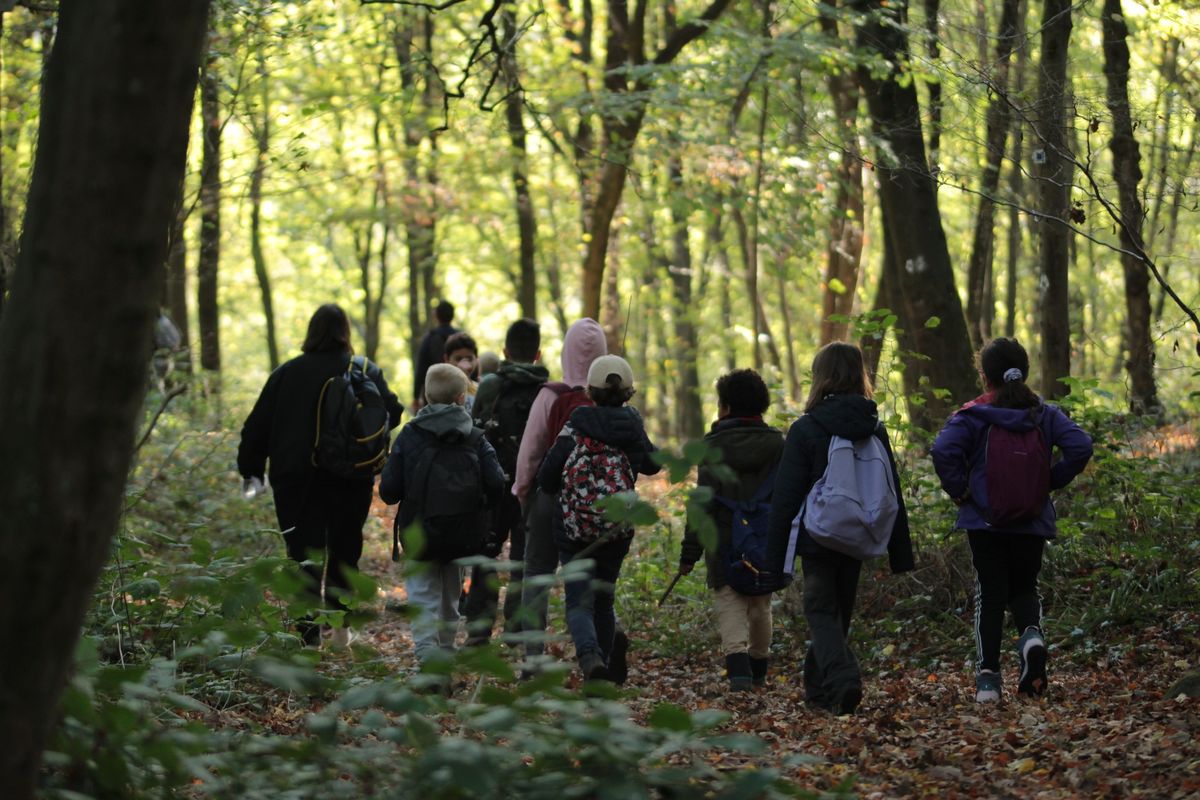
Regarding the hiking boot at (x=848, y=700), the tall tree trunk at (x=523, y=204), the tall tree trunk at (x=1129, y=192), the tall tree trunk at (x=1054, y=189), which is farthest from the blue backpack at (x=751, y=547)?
the tall tree trunk at (x=523, y=204)

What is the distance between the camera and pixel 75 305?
2752mm

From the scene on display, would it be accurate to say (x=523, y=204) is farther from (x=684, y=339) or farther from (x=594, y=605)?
(x=594, y=605)

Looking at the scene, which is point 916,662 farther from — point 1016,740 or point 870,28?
point 870,28

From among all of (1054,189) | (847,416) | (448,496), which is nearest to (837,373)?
(847,416)

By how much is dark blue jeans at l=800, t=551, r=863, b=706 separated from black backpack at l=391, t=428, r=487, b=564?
1978mm

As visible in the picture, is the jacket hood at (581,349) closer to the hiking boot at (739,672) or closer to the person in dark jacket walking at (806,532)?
the person in dark jacket walking at (806,532)

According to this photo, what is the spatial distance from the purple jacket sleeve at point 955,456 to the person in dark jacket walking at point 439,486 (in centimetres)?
254

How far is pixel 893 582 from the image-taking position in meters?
8.94

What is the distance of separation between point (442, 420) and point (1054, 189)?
589 centimetres

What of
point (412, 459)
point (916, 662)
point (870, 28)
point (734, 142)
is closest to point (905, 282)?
point (870, 28)

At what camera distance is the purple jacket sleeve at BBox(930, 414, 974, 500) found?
6.65 m

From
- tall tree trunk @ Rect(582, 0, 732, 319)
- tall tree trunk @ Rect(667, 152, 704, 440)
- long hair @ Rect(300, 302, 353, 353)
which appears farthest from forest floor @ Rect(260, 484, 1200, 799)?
tall tree trunk @ Rect(667, 152, 704, 440)

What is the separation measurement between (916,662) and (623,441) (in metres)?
2.49

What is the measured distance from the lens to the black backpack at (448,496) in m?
7.23
